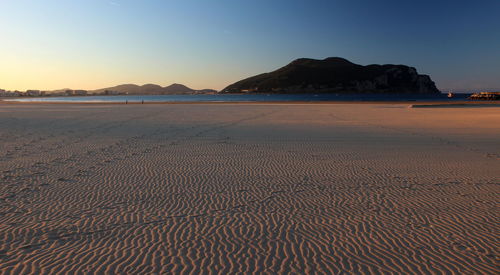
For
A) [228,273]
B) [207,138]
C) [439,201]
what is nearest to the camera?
[228,273]

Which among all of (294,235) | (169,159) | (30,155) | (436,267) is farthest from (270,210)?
(30,155)

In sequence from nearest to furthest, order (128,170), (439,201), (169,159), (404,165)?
1. (439,201)
2. (128,170)
3. (404,165)
4. (169,159)

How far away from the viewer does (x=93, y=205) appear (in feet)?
21.8

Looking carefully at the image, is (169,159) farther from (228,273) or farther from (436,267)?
(436,267)

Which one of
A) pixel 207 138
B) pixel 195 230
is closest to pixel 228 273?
pixel 195 230

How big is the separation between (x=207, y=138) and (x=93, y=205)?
9.86m

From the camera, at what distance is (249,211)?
6.36 m

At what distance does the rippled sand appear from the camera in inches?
179

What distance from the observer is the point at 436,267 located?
4.36 m

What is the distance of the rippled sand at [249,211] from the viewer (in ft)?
14.9

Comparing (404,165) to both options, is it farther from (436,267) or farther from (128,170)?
(128,170)

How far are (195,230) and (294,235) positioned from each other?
1.60 m

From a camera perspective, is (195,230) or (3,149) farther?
(3,149)

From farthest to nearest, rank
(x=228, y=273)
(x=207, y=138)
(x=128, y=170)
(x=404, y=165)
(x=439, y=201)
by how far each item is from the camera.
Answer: (x=207, y=138) < (x=404, y=165) < (x=128, y=170) < (x=439, y=201) < (x=228, y=273)
